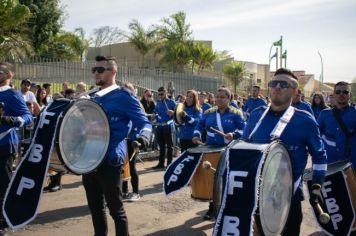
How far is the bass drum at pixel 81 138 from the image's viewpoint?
417 centimetres

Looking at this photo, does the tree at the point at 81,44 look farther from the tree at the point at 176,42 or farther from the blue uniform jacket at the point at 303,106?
the blue uniform jacket at the point at 303,106

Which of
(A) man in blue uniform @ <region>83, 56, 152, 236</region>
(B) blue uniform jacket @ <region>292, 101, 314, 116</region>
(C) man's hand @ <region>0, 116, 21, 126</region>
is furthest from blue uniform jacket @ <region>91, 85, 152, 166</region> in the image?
(B) blue uniform jacket @ <region>292, 101, 314, 116</region>

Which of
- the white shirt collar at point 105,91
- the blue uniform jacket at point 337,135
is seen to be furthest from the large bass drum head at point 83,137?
the blue uniform jacket at point 337,135

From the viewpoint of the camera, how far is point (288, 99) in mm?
4293

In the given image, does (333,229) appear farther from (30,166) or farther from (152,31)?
(152,31)

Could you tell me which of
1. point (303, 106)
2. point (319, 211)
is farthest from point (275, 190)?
point (303, 106)

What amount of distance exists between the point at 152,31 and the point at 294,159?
38106mm

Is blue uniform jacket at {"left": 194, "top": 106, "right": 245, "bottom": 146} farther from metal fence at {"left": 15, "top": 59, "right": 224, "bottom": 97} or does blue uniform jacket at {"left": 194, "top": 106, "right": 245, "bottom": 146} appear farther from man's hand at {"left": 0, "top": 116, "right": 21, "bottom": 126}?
metal fence at {"left": 15, "top": 59, "right": 224, "bottom": 97}

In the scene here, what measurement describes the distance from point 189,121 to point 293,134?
226 inches

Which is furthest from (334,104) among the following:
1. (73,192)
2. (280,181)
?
(73,192)

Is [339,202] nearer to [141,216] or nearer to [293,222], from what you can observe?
[293,222]

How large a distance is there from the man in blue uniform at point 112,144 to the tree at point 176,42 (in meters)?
34.1

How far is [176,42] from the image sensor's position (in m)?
39.7

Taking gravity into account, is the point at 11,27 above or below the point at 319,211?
above
